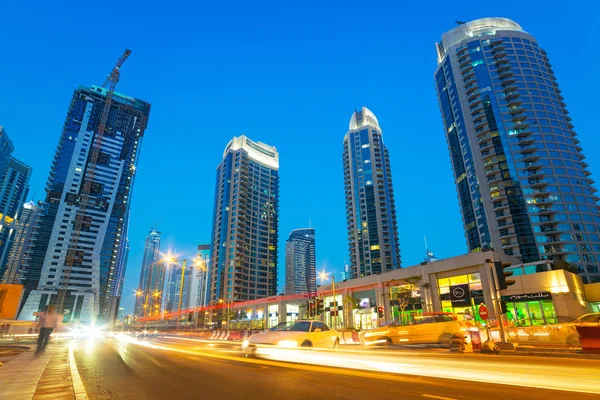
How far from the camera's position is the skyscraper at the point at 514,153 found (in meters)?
75.6

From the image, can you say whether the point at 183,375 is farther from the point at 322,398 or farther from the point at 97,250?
the point at 97,250

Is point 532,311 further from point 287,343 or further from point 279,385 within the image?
point 279,385

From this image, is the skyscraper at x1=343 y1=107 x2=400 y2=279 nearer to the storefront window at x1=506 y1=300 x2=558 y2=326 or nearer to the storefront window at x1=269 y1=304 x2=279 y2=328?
the storefront window at x1=269 y1=304 x2=279 y2=328

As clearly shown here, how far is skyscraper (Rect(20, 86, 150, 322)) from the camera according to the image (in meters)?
135

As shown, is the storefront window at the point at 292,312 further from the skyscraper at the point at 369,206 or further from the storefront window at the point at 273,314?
the skyscraper at the point at 369,206

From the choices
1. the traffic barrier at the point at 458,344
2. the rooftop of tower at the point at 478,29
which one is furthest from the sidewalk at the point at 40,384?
the rooftop of tower at the point at 478,29

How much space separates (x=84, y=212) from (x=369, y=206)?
126 m

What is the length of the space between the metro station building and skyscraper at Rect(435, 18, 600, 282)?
88.6ft

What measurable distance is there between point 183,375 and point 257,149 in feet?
531

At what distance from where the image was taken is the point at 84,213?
146m

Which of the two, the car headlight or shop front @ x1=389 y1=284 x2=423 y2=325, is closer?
the car headlight

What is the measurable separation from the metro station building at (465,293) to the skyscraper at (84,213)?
414 ft

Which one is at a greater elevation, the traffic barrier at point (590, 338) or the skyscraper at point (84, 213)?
the skyscraper at point (84, 213)

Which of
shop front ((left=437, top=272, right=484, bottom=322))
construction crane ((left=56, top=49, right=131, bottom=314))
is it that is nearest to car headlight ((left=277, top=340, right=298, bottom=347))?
shop front ((left=437, top=272, right=484, bottom=322))
